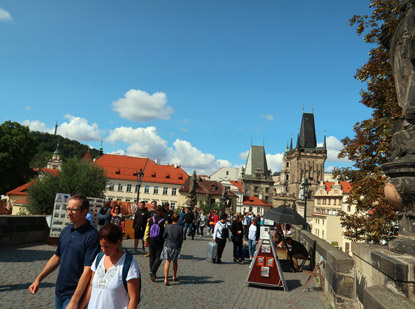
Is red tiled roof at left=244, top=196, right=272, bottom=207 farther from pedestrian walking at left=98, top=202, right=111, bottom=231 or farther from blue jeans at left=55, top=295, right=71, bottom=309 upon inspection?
blue jeans at left=55, top=295, right=71, bottom=309

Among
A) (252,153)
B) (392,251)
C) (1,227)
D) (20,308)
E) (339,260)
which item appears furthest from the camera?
(252,153)

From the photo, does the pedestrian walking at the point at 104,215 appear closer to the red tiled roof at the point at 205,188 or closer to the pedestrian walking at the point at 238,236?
the pedestrian walking at the point at 238,236

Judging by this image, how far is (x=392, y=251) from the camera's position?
4.59 m

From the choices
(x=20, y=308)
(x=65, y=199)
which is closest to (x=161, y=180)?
(x=65, y=199)

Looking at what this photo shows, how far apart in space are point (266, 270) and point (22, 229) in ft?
29.4

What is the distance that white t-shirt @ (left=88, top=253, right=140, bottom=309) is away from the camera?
3.02m

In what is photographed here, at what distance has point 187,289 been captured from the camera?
776cm

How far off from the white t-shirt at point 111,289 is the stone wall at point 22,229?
400 inches

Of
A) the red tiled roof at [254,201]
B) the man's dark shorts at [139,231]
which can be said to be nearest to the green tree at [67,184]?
the man's dark shorts at [139,231]

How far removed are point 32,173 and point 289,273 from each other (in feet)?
143

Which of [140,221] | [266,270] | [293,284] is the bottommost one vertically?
[293,284]

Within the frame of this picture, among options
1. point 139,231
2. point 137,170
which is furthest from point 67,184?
point 137,170

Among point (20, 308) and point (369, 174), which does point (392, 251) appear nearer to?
point (20, 308)

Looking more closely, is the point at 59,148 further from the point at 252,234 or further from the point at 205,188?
the point at 252,234
